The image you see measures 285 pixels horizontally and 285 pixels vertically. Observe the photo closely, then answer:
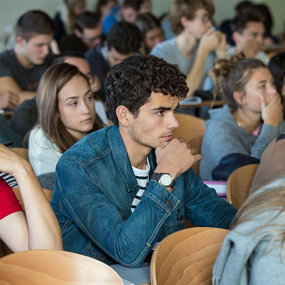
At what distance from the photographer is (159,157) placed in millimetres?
1676

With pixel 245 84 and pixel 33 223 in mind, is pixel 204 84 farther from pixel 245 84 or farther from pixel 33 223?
pixel 33 223

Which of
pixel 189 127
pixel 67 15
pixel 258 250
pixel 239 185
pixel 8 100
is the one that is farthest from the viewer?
pixel 67 15

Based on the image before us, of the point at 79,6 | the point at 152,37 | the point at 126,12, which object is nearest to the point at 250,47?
the point at 152,37

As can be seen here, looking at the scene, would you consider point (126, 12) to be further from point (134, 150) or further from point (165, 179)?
point (165, 179)

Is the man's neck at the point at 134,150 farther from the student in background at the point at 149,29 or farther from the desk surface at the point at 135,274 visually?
the student in background at the point at 149,29

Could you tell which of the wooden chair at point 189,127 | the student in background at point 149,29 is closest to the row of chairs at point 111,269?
the wooden chair at point 189,127

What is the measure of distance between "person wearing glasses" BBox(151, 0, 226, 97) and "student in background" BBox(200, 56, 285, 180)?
1.23 metres

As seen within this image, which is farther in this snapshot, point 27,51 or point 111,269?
point 27,51

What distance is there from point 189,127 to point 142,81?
1505 mm

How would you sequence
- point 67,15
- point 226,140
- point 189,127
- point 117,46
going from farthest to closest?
1. point 67,15
2. point 117,46
3. point 189,127
4. point 226,140

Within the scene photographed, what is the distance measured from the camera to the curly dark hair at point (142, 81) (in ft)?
5.41

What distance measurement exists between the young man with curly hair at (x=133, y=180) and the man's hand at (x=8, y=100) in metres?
2.00

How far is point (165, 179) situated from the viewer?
1.55m

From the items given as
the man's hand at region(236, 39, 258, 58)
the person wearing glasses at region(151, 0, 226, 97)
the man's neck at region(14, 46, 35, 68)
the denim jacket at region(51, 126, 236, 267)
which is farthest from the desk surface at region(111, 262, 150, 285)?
the man's hand at region(236, 39, 258, 58)
